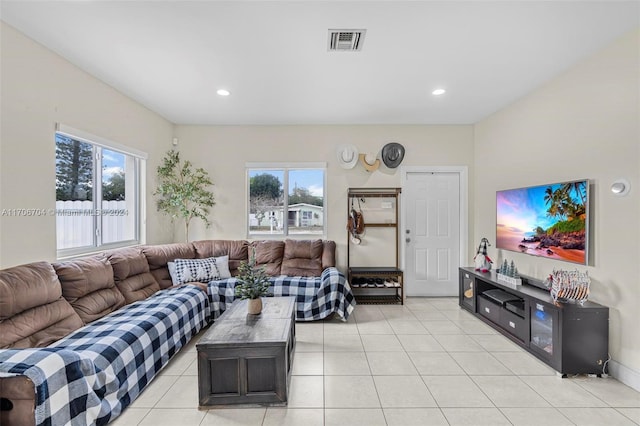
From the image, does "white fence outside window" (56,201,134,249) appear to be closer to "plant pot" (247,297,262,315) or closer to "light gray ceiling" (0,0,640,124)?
"light gray ceiling" (0,0,640,124)

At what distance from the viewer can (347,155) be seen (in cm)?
437

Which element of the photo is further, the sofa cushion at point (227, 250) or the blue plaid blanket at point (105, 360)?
the sofa cushion at point (227, 250)

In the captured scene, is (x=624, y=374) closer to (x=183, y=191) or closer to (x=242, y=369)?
(x=242, y=369)

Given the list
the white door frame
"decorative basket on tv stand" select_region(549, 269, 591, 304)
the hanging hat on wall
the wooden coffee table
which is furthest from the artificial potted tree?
"decorative basket on tv stand" select_region(549, 269, 591, 304)

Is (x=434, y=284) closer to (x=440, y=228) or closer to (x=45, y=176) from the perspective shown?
(x=440, y=228)

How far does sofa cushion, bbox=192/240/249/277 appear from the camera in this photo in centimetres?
403

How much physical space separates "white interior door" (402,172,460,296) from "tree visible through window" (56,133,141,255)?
392cm

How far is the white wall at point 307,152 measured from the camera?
450 cm

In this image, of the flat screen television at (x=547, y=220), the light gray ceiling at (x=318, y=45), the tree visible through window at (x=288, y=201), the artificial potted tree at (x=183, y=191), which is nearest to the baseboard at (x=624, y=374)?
the flat screen television at (x=547, y=220)

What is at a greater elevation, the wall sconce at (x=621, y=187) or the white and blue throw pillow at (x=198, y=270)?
the wall sconce at (x=621, y=187)

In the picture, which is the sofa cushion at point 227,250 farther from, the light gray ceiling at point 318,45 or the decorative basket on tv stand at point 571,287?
the decorative basket on tv stand at point 571,287

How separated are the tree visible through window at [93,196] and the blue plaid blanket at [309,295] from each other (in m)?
1.33

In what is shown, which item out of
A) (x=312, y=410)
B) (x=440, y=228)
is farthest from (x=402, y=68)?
(x=312, y=410)

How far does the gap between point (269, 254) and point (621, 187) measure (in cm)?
368
